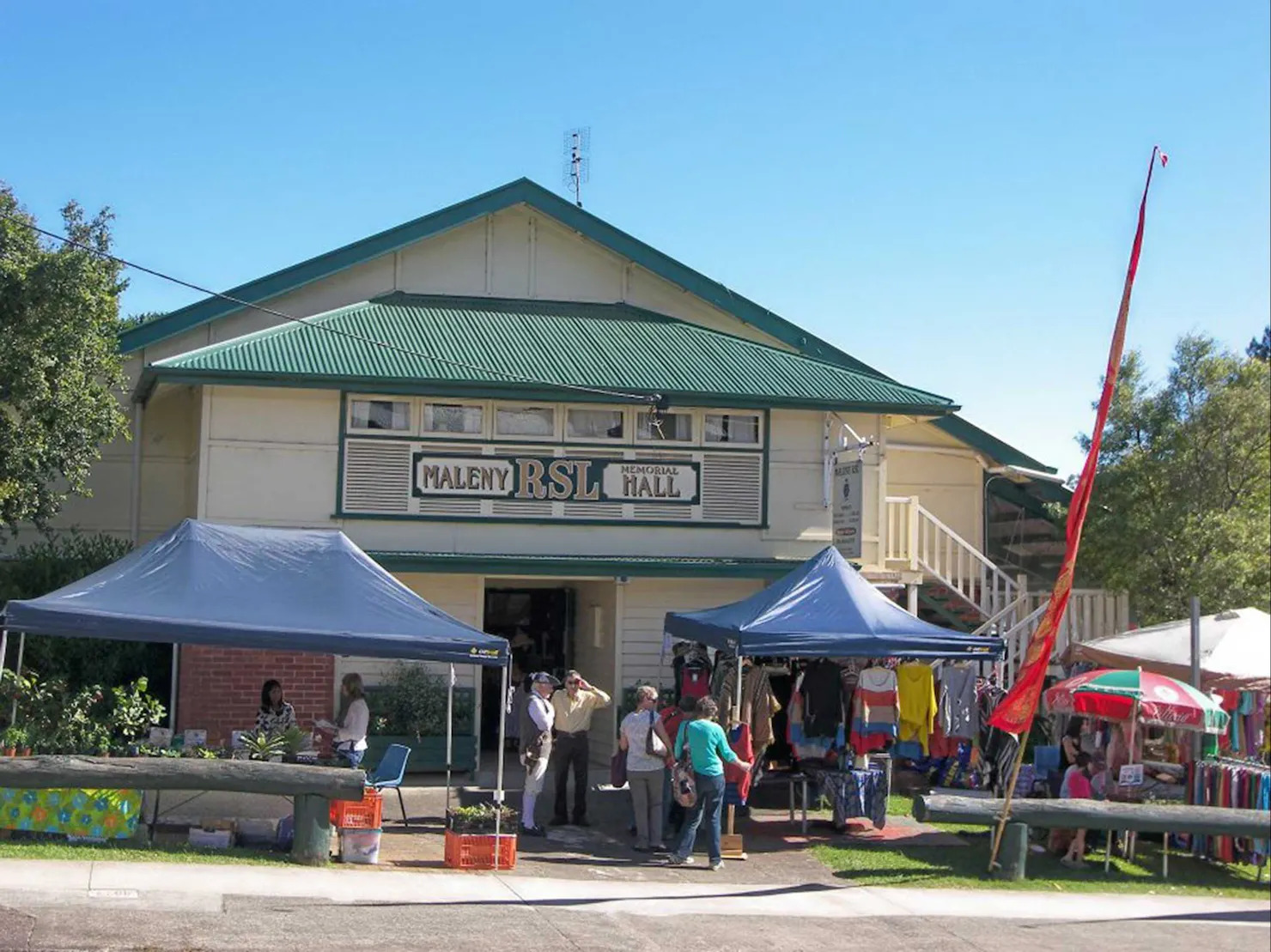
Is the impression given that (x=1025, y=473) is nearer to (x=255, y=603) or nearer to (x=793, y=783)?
(x=793, y=783)

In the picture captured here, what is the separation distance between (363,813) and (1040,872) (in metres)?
6.08

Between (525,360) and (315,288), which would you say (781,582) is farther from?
(315,288)

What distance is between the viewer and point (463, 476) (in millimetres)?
18000

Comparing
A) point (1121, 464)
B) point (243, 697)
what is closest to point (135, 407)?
point (243, 697)

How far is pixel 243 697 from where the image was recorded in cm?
1702

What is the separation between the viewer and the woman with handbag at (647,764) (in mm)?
13852

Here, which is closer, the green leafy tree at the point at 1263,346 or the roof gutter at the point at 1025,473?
the roof gutter at the point at 1025,473

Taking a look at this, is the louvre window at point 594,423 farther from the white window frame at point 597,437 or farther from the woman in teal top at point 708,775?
the woman in teal top at point 708,775

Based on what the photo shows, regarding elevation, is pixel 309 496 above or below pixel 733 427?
below

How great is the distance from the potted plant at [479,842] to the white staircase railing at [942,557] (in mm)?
8412

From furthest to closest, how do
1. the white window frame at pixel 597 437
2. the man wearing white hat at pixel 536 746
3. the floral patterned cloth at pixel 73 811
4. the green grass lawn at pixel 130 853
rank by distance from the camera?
the white window frame at pixel 597 437 < the man wearing white hat at pixel 536 746 < the floral patterned cloth at pixel 73 811 < the green grass lawn at pixel 130 853

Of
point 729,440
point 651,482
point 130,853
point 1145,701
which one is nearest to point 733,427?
point 729,440

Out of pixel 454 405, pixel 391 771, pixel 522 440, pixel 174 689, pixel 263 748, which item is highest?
pixel 454 405

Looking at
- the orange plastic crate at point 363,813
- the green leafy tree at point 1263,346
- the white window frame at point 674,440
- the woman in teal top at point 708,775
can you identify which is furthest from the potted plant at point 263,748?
the green leafy tree at point 1263,346
